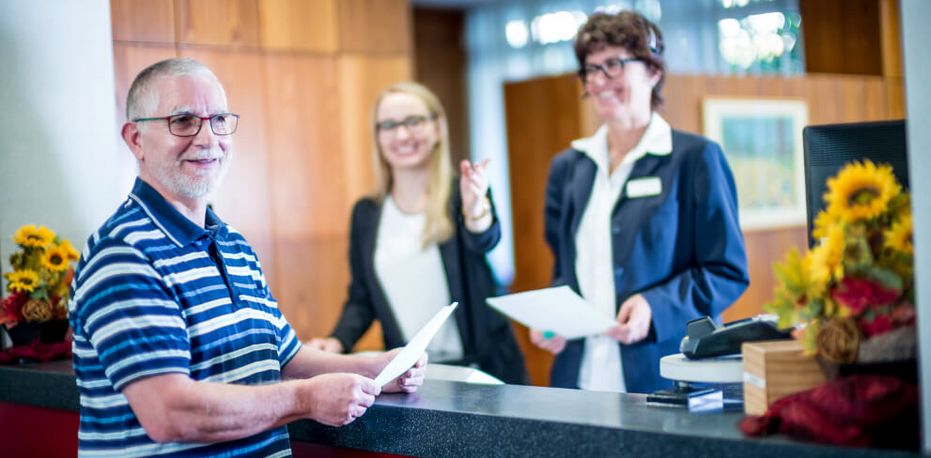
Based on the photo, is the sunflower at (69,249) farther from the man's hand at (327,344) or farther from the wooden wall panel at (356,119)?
the wooden wall panel at (356,119)

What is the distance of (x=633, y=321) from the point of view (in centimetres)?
252

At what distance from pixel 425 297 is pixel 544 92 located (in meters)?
3.16

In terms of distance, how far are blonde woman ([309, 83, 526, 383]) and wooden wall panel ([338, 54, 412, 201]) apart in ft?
7.63

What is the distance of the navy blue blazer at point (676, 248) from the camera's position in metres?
2.59

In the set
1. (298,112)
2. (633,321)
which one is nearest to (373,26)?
(298,112)

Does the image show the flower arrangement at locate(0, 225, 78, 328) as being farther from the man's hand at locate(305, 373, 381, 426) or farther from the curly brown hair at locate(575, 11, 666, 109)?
the curly brown hair at locate(575, 11, 666, 109)

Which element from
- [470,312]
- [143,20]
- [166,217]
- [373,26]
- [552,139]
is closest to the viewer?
[166,217]

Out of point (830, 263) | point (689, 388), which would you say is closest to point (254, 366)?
point (689, 388)

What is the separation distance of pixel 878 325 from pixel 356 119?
445 cm

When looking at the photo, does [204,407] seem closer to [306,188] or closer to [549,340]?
[549,340]

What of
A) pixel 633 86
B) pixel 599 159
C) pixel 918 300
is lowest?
pixel 918 300

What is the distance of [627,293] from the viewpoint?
8.78 ft

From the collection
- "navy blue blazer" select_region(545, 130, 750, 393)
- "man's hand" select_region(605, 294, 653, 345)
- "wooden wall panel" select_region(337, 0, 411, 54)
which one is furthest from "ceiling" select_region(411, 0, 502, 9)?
"man's hand" select_region(605, 294, 653, 345)

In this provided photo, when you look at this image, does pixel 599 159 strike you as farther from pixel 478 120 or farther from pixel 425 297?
pixel 478 120
